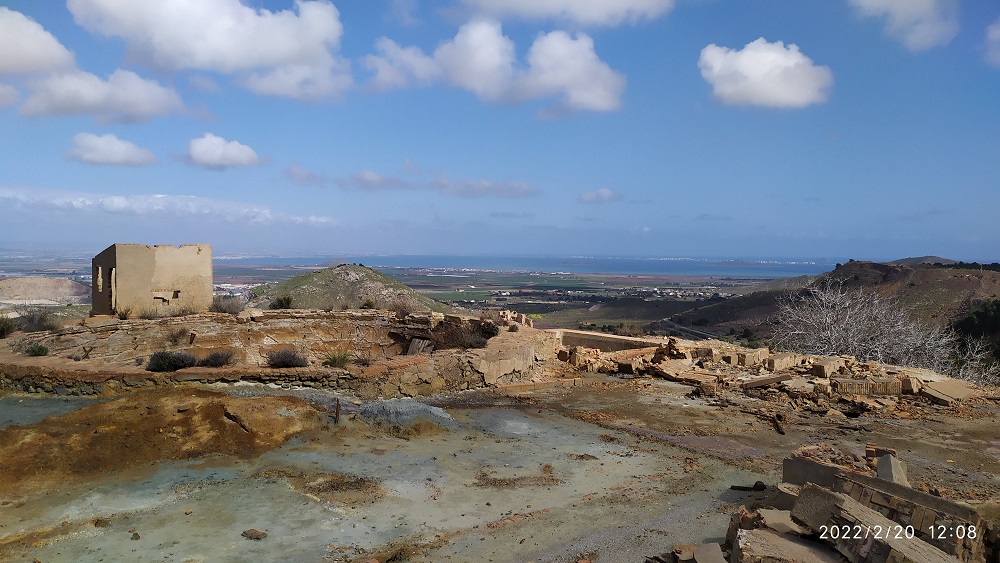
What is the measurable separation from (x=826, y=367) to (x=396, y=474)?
10.8 meters

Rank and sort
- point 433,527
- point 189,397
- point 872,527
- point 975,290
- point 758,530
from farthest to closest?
point 975,290 < point 189,397 < point 433,527 < point 758,530 < point 872,527

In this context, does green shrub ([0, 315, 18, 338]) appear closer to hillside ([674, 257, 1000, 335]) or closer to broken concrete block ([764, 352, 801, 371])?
broken concrete block ([764, 352, 801, 371])

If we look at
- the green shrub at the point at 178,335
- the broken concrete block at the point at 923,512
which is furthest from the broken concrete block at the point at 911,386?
the green shrub at the point at 178,335

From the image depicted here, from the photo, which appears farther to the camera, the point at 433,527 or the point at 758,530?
the point at 433,527

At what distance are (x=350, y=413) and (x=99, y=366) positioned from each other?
5.15 metres

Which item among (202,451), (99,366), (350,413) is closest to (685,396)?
(350,413)

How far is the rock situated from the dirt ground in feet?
0.22

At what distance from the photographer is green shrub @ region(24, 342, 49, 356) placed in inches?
446

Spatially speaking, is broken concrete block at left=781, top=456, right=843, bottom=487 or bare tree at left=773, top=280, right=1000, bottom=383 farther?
bare tree at left=773, top=280, right=1000, bottom=383

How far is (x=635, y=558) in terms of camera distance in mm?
5297

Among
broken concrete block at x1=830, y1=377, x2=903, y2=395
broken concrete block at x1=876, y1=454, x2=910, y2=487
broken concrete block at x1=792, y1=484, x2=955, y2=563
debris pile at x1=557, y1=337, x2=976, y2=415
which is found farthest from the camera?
broken concrete block at x1=830, y1=377, x2=903, y2=395

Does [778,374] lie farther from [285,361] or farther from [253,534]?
[253,534]

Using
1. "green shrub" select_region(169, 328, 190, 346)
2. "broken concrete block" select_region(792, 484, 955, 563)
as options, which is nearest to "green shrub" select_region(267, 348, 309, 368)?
"green shrub" select_region(169, 328, 190, 346)

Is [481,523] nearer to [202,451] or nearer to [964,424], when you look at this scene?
[202,451]
